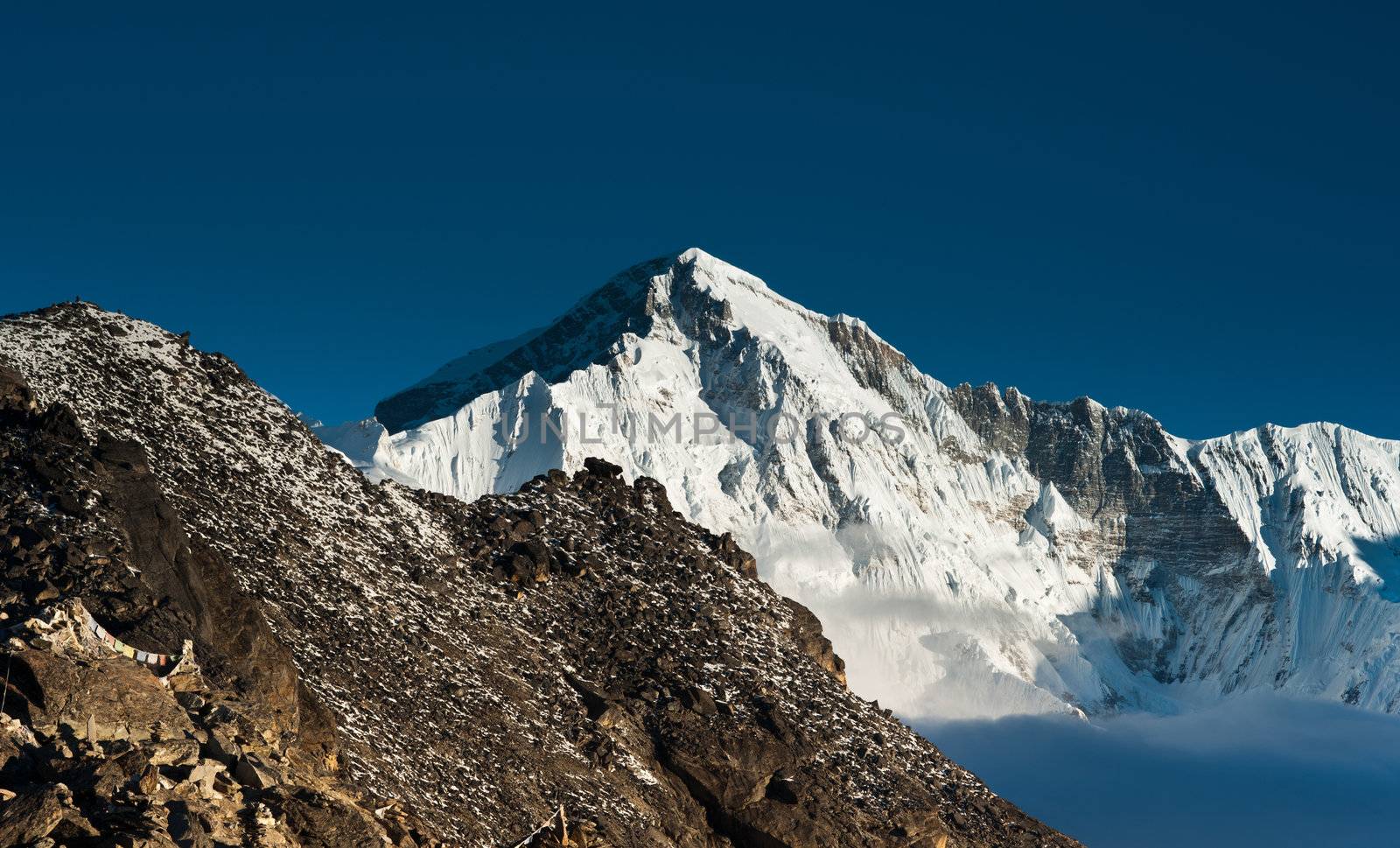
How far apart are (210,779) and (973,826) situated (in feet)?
129

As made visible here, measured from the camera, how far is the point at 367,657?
48844 millimetres

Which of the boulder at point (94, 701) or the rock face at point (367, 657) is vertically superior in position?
the rock face at point (367, 657)

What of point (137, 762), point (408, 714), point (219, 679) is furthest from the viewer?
point (408, 714)

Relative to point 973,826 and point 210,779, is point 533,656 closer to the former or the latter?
point 973,826

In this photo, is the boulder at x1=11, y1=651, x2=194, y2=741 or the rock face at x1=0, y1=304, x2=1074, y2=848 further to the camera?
Result: the rock face at x1=0, y1=304, x2=1074, y2=848

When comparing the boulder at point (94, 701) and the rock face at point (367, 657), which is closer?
the boulder at point (94, 701)

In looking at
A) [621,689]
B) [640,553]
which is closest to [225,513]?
[621,689]

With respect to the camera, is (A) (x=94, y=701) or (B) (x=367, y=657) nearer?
(A) (x=94, y=701)

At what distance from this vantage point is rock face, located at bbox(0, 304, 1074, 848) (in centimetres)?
3114

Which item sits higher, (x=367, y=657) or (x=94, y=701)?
(x=367, y=657)

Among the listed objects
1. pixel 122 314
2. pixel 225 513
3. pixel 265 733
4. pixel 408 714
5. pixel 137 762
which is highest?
pixel 122 314

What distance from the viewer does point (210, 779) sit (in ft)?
98.6

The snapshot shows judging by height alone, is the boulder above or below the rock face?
below

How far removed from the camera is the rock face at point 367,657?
31.1m
